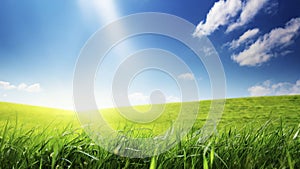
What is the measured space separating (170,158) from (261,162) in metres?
0.73

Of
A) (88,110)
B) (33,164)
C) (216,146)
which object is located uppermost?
(88,110)

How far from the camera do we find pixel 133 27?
2996mm

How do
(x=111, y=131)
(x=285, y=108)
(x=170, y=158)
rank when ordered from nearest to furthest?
(x=170, y=158), (x=111, y=131), (x=285, y=108)

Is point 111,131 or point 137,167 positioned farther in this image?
point 111,131

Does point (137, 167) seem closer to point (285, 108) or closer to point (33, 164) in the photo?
point (33, 164)

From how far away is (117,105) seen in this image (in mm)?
3170

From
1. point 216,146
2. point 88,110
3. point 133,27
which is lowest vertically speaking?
point 216,146

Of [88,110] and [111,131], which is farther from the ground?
[88,110]

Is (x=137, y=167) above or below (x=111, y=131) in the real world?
A: below

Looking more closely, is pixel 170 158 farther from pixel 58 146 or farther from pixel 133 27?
pixel 133 27

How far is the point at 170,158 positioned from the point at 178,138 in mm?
300

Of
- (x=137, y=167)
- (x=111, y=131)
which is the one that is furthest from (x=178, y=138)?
(x=111, y=131)

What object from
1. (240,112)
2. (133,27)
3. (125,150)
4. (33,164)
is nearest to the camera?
(33,164)

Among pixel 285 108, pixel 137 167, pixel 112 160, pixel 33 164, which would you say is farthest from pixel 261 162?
pixel 285 108
